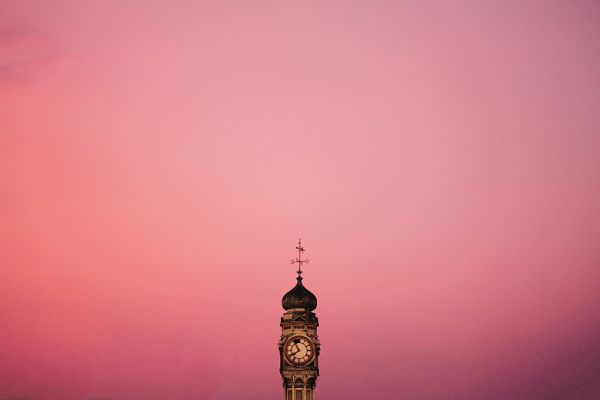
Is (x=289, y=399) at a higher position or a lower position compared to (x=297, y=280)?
lower

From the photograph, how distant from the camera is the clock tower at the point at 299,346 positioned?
8069cm

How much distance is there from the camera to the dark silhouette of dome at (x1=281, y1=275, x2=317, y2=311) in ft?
272

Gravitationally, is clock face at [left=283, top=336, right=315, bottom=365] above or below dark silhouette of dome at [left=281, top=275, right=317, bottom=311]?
below

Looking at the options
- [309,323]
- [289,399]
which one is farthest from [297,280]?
[289,399]

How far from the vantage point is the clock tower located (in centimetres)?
8069

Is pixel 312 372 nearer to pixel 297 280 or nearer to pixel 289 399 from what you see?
pixel 289 399

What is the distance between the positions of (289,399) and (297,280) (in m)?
9.97

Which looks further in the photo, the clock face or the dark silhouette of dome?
the dark silhouette of dome

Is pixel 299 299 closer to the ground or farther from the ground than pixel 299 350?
farther from the ground

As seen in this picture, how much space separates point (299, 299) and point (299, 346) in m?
3.89

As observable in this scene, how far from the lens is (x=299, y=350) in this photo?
3209 inches

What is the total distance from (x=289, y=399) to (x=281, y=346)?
13.9ft

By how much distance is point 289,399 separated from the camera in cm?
8069

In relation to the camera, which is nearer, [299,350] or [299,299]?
[299,350]
